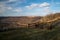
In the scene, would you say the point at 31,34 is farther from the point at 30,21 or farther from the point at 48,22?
the point at 48,22

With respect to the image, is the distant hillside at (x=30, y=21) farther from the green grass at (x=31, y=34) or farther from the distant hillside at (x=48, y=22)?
the green grass at (x=31, y=34)

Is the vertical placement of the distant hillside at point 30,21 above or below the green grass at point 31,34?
above

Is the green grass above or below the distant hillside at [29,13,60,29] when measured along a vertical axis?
below

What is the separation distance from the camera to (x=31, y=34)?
9.07 feet

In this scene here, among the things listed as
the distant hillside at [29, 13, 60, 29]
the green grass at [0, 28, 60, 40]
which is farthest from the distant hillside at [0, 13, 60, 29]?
the green grass at [0, 28, 60, 40]

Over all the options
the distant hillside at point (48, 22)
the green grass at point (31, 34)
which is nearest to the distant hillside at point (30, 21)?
the distant hillside at point (48, 22)

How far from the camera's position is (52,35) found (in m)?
2.75

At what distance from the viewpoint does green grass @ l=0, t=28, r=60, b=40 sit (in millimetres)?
2742

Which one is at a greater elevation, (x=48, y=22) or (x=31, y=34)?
(x=48, y=22)

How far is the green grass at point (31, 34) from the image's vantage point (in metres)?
2.74

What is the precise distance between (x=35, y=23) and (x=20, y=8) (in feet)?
1.64

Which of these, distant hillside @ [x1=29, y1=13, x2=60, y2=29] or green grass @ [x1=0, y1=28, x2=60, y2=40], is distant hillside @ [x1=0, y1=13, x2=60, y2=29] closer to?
distant hillside @ [x1=29, y1=13, x2=60, y2=29]

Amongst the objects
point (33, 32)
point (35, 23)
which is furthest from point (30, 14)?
point (33, 32)

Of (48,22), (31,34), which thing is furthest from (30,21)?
(48,22)
